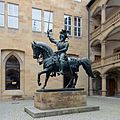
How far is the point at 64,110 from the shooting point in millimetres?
11477

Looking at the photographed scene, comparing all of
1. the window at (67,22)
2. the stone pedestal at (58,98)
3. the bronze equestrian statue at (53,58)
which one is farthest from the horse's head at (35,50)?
the window at (67,22)

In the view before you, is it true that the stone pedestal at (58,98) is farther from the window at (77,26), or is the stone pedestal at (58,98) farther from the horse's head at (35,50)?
the window at (77,26)

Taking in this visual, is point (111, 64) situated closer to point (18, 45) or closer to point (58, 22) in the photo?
point (58, 22)

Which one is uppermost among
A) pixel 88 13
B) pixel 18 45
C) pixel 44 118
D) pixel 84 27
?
pixel 88 13

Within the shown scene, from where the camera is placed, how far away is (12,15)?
21750 mm

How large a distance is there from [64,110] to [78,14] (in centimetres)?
1580

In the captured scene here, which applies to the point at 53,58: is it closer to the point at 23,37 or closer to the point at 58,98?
the point at 58,98

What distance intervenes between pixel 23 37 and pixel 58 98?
11.1 meters

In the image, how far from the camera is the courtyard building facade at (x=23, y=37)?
830 inches

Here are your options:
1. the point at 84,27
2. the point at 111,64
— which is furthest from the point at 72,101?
the point at 84,27

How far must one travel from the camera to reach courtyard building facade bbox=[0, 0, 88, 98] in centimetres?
2108

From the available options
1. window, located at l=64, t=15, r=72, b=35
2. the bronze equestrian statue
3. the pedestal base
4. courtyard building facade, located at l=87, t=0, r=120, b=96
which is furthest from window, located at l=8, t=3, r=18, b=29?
the pedestal base

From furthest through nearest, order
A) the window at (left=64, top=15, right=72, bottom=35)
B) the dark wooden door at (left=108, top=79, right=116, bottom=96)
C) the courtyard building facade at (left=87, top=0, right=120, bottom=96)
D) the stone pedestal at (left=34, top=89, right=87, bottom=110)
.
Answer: the dark wooden door at (left=108, top=79, right=116, bottom=96), the window at (left=64, top=15, right=72, bottom=35), the courtyard building facade at (left=87, top=0, right=120, bottom=96), the stone pedestal at (left=34, top=89, right=87, bottom=110)

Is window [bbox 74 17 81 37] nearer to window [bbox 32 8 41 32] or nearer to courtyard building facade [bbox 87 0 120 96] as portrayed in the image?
courtyard building facade [bbox 87 0 120 96]
